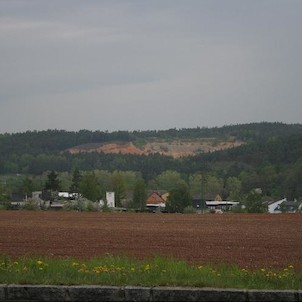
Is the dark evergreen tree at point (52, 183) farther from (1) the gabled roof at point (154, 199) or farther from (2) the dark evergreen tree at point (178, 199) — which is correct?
(2) the dark evergreen tree at point (178, 199)

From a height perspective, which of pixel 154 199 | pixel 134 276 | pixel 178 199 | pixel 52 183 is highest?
pixel 134 276

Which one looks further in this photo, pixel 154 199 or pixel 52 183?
pixel 154 199

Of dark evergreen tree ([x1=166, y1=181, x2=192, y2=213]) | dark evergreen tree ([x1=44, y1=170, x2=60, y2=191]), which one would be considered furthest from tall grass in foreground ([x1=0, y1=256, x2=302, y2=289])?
dark evergreen tree ([x1=44, y1=170, x2=60, y2=191])

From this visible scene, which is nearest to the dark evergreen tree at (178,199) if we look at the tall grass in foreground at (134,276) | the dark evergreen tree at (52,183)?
the dark evergreen tree at (52,183)

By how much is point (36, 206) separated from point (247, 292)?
237 feet

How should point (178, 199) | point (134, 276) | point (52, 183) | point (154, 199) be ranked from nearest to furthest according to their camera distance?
point (134, 276) < point (178, 199) < point (52, 183) < point (154, 199)

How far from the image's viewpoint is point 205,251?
22859 millimetres

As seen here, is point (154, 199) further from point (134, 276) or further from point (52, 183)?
point (134, 276)

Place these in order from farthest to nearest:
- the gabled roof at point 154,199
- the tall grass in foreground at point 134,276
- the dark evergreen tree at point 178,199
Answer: the gabled roof at point 154,199 → the dark evergreen tree at point 178,199 → the tall grass in foreground at point 134,276

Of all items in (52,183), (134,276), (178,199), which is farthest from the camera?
(52,183)

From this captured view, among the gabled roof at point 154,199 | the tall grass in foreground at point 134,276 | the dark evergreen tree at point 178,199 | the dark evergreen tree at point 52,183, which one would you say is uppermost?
the tall grass in foreground at point 134,276

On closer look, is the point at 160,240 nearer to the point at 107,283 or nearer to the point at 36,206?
A: the point at 107,283

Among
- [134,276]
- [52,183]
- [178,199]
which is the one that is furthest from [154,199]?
[134,276]

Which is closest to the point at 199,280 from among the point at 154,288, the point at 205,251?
the point at 154,288
